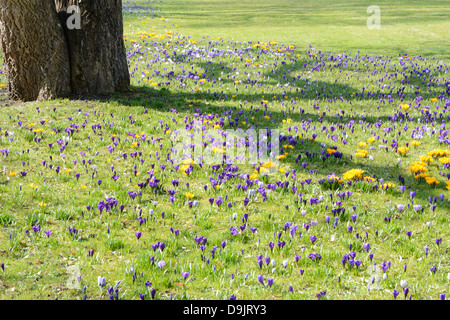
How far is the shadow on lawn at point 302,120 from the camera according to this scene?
Result: 23.4ft

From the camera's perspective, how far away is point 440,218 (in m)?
5.59

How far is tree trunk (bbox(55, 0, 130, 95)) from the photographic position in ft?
33.9

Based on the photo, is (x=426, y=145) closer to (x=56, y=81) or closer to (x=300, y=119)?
(x=300, y=119)

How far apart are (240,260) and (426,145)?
18.9 ft

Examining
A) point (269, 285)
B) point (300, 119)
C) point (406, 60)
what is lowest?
point (269, 285)

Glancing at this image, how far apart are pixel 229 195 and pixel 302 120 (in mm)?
4230

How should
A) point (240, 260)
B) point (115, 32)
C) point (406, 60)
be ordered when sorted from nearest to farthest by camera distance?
point (240, 260)
point (115, 32)
point (406, 60)

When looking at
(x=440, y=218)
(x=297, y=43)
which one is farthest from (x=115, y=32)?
(x=297, y=43)

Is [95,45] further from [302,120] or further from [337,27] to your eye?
[337,27]

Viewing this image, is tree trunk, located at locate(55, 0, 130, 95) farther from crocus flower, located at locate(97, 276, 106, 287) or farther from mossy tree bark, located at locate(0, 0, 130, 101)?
crocus flower, located at locate(97, 276, 106, 287)

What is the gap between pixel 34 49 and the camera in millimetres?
10000

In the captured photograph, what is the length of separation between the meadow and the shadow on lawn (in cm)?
4

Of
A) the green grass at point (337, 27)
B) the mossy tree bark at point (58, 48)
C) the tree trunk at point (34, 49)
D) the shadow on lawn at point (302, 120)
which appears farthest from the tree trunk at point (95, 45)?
the green grass at point (337, 27)

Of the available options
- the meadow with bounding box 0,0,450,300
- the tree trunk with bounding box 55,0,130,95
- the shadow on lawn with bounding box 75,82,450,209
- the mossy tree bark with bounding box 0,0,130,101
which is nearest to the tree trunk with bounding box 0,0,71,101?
the mossy tree bark with bounding box 0,0,130,101
